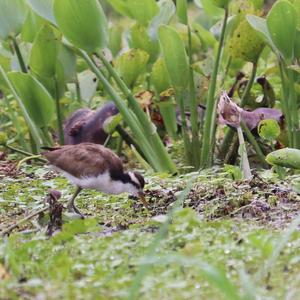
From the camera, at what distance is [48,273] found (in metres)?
2.84

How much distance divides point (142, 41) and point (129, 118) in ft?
3.68

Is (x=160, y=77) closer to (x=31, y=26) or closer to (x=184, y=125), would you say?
(x=184, y=125)

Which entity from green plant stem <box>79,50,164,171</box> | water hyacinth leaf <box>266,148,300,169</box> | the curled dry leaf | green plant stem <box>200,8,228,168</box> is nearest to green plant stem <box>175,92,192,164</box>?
green plant stem <box>200,8,228,168</box>

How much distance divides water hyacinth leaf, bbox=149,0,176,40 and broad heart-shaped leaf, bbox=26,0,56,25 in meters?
0.98

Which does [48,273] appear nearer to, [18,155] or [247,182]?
[247,182]

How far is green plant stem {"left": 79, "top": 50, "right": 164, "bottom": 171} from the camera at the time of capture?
4719 millimetres

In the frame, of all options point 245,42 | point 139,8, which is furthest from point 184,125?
point 139,8

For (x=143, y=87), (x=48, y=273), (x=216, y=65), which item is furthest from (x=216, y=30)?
(x=48, y=273)

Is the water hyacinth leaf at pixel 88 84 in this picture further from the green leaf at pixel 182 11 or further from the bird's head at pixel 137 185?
the bird's head at pixel 137 185

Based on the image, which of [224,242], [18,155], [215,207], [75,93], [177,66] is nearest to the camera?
[224,242]

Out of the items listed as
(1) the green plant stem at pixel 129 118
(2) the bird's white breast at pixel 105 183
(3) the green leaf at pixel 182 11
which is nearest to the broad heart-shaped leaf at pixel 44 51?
(1) the green plant stem at pixel 129 118

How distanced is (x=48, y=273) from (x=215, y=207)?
4.26ft

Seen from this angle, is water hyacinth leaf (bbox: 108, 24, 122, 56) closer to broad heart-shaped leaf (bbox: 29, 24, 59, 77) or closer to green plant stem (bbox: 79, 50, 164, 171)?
broad heart-shaped leaf (bbox: 29, 24, 59, 77)

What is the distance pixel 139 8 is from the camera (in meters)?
5.73
